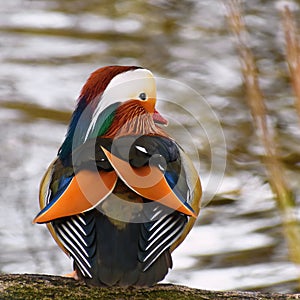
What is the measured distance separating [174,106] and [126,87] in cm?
156

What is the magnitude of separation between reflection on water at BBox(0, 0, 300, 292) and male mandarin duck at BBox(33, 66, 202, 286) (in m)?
1.37

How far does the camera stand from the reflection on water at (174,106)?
3.71m

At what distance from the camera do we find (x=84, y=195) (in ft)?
6.77

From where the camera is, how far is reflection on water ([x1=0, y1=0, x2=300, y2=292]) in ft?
12.2

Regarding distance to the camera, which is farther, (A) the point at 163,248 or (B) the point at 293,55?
(A) the point at 163,248

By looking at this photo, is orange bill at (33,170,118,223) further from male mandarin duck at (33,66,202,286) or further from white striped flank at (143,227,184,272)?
white striped flank at (143,227,184,272)

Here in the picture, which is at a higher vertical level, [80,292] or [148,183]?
[148,183]

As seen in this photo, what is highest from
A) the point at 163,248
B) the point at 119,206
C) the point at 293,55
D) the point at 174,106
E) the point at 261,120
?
the point at 293,55

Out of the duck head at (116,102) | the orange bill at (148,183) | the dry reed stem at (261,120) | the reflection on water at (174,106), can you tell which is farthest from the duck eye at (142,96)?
the reflection on water at (174,106)

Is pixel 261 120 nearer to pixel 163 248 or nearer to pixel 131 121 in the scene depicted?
pixel 163 248

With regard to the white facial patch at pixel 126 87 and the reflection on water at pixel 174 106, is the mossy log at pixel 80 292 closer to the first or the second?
the white facial patch at pixel 126 87

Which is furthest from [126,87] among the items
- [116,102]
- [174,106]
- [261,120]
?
[174,106]

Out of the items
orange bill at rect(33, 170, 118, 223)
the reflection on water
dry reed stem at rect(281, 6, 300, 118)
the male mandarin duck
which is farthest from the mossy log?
the reflection on water

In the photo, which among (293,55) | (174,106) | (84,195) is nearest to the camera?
(293,55)
